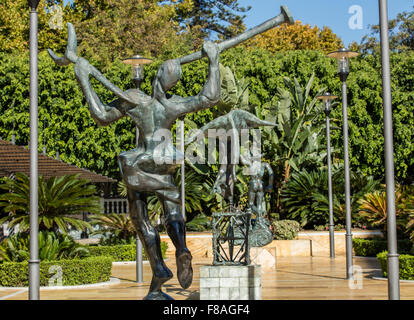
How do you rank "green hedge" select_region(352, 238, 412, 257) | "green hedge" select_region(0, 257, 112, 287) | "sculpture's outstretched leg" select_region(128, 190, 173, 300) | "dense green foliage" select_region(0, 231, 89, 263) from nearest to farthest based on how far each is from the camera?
"sculpture's outstretched leg" select_region(128, 190, 173, 300)
"green hedge" select_region(0, 257, 112, 287)
"dense green foliage" select_region(0, 231, 89, 263)
"green hedge" select_region(352, 238, 412, 257)

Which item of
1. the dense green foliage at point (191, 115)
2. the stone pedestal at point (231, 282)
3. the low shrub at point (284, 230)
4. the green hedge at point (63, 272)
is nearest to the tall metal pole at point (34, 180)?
the stone pedestal at point (231, 282)

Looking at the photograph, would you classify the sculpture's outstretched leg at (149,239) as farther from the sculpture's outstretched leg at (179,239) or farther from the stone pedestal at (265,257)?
the stone pedestal at (265,257)

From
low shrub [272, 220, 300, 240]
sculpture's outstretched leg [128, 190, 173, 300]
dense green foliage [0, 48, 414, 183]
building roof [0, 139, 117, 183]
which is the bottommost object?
low shrub [272, 220, 300, 240]

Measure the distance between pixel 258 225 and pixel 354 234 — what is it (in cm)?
577

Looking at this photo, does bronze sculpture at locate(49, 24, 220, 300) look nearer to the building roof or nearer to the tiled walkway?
the tiled walkway

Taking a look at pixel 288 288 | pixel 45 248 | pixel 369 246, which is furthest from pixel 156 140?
pixel 369 246

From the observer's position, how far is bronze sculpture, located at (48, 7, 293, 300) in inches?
243

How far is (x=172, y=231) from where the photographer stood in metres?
6.16

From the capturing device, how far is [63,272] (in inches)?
464

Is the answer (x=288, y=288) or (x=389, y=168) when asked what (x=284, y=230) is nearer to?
(x=288, y=288)

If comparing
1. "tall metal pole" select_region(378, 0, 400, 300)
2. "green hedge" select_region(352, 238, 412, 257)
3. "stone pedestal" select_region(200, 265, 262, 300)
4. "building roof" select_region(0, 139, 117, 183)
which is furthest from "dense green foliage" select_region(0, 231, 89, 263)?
"green hedge" select_region(352, 238, 412, 257)

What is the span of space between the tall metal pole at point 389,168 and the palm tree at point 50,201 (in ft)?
23.4
